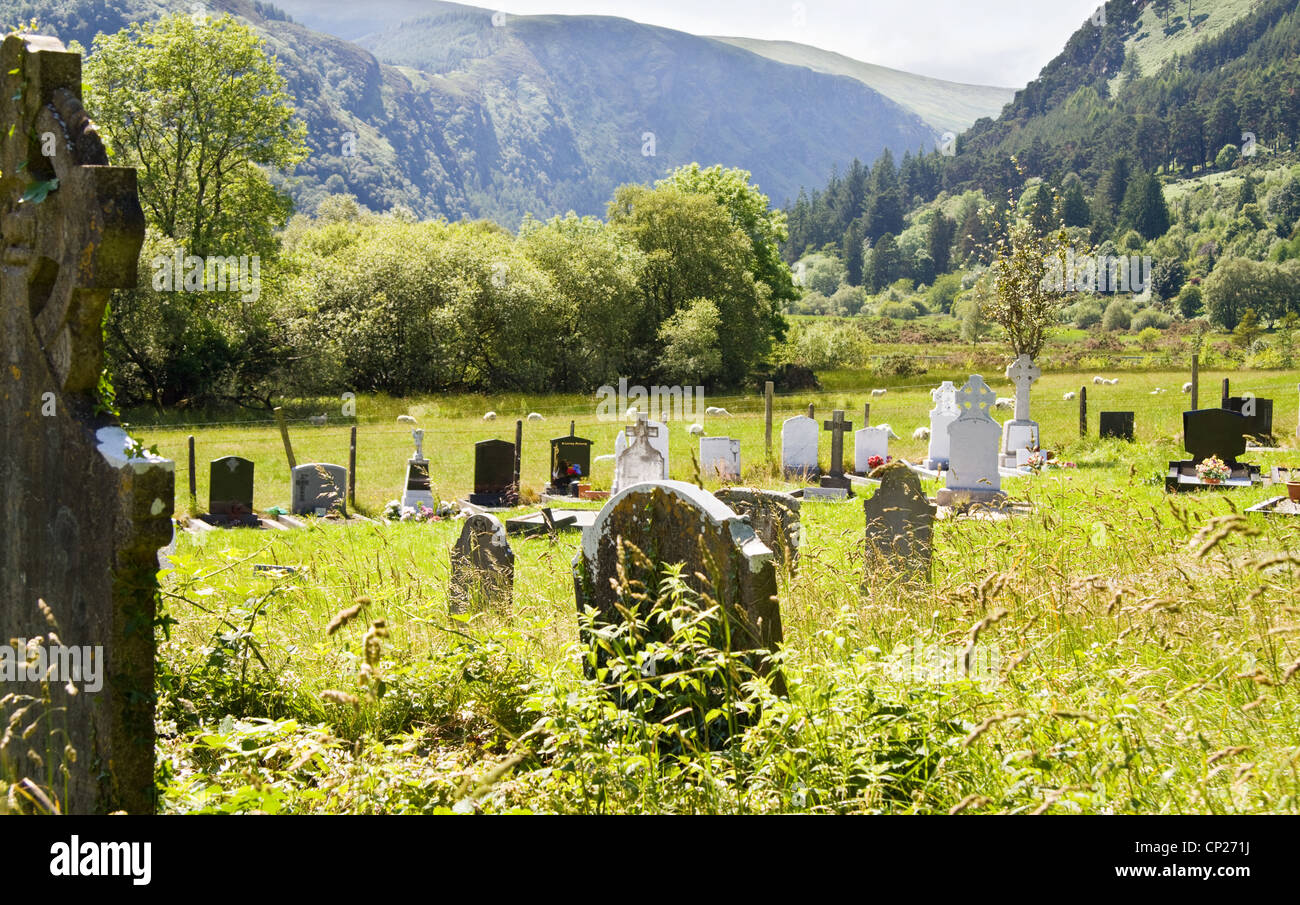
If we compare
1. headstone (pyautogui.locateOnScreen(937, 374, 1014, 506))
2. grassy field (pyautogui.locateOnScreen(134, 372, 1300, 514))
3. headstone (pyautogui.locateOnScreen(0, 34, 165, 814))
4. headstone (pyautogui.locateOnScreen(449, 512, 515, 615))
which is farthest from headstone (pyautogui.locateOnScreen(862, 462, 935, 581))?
grassy field (pyautogui.locateOnScreen(134, 372, 1300, 514))

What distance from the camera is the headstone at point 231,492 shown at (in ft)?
57.5

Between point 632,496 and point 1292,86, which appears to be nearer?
point 632,496

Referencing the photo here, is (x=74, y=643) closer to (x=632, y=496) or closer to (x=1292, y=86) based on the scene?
(x=632, y=496)

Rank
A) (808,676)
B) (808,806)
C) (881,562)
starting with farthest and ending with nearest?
1. (881,562)
2. (808,676)
3. (808,806)

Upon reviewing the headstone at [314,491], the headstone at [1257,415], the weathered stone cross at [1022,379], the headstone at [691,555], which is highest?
the weathered stone cross at [1022,379]

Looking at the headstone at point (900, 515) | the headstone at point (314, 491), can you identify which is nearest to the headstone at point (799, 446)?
the headstone at point (314, 491)

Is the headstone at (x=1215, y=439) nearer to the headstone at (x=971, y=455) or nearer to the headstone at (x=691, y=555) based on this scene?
the headstone at (x=971, y=455)

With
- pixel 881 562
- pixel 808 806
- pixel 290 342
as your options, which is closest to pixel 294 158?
pixel 290 342

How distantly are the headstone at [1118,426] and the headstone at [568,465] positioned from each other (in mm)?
12693

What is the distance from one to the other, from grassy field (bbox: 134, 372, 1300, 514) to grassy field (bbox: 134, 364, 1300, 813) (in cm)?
1356

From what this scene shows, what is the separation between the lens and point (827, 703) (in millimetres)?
3662

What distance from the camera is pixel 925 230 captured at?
6693 inches

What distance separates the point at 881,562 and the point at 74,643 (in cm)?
535

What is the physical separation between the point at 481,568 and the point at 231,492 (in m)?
11.6
